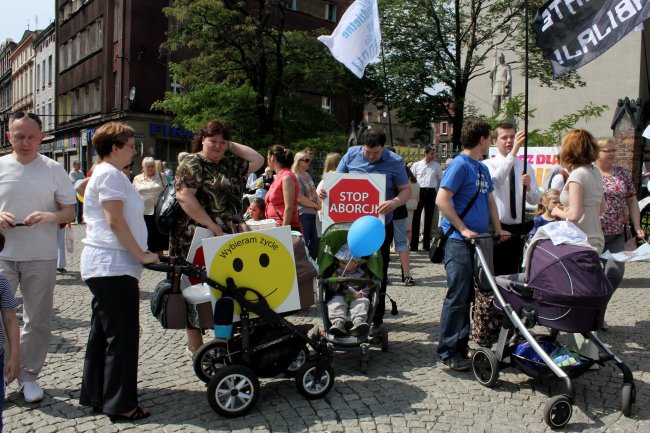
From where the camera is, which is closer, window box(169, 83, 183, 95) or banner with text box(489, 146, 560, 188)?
banner with text box(489, 146, 560, 188)

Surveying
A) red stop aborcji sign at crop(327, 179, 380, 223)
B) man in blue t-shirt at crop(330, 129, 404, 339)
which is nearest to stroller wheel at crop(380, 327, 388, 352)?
man in blue t-shirt at crop(330, 129, 404, 339)

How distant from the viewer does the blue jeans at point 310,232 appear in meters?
7.89

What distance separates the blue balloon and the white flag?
Answer: 15.0ft

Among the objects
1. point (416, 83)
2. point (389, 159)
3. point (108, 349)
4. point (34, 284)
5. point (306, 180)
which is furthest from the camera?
point (416, 83)

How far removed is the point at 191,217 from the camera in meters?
4.37

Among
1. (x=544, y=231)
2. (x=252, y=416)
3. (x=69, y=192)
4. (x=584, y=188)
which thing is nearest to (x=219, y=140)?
(x=69, y=192)

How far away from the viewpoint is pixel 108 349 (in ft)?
11.9

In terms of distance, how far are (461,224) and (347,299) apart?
41.7 inches

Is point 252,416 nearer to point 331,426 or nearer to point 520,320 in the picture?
point 331,426

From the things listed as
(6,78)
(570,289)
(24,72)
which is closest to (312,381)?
(570,289)

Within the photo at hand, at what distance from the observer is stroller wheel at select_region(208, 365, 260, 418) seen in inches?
144

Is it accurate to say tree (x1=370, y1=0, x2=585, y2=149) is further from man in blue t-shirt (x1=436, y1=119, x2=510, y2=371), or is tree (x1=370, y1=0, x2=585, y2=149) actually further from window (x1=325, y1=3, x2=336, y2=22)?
man in blue t-shirt (x1=436, y1=119, x2=510, y2=371)

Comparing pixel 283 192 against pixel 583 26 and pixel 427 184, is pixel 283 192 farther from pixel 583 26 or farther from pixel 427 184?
pixel 427 184

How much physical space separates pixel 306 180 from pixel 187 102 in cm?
1490
